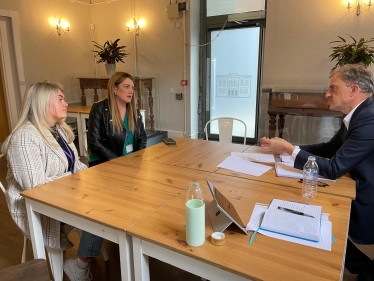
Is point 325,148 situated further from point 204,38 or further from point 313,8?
point 204,38

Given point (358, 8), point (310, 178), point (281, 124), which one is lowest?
point (281, 124)

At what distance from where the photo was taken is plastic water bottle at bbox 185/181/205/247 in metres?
0.91

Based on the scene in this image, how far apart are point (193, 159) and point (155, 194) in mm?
667

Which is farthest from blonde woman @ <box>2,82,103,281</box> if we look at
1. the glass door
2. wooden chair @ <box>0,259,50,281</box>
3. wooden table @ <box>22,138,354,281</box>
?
the glass door

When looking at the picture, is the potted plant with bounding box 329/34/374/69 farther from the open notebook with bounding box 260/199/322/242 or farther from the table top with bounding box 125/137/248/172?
the open notebook with bounding box 260/199/322/242

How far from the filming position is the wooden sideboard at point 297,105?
350 centimetres

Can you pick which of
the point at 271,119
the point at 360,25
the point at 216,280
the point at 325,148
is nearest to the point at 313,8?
the point at 360,25

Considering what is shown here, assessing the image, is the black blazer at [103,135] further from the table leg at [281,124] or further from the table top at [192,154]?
the table leg at [281,124]

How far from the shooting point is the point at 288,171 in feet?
5.41

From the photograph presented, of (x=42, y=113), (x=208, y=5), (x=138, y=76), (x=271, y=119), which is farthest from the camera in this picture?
(x=138, y=76)

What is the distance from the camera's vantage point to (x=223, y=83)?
4.96m

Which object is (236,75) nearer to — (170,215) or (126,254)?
(170,215)

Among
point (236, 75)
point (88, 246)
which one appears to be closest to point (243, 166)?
point (88, 246)

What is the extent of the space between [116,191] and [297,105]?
289 cm
